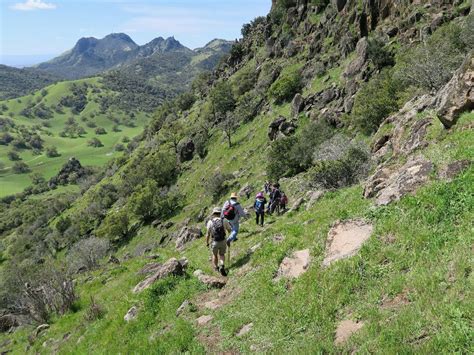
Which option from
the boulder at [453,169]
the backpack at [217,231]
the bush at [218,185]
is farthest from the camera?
the bush at [218,185]

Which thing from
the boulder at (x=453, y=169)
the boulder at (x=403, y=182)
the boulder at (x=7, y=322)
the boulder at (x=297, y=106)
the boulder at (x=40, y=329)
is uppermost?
the boulder at (x=297, y=106)

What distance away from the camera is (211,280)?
1494cm

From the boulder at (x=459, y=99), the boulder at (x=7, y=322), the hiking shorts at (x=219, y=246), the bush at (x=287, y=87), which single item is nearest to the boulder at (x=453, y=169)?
the boulder at (x=459, y=99)

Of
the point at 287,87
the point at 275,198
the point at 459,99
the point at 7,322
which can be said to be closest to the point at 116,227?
the point at 287,87

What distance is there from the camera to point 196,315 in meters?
12.8

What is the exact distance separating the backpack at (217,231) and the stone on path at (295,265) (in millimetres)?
3615

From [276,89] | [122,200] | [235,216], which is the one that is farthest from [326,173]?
[122,200]

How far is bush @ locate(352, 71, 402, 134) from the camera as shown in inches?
1572

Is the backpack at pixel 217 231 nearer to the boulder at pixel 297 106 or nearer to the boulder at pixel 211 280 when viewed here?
the boulder at pixel 211 280

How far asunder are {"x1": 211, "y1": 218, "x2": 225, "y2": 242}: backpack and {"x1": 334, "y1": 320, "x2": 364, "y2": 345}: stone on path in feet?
25.0

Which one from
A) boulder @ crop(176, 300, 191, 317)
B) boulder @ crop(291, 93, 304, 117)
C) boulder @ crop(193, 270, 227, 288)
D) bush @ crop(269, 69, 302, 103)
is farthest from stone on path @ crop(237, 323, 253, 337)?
bush @ crop(269, 69, 302, 103)

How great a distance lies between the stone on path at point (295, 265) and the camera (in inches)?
462

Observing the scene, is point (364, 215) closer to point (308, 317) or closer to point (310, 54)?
point (308, 317)

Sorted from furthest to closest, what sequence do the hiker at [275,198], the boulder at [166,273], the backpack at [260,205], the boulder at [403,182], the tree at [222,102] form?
1. the tree at [222,102]
2. the hiker at [275,198]
3. the backpack at [260,205]
4. the boulder at [166,273]
5. the boulder at [403,182]
